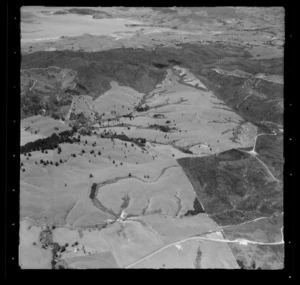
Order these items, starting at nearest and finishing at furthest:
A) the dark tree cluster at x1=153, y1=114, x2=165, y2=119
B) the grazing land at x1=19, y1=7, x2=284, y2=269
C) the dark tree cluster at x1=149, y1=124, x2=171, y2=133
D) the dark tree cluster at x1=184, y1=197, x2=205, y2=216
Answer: the grazing land at x1=19, y1=7, x2=284, y2=269, the dark tree cluster at x1=184, y1=197, x2=205, y2=216, the dark tree cluster at x1=149, y1=124, x2=171, y2=133, the dark tree cluster at x1=153, y1=114, x2=165, y2=119

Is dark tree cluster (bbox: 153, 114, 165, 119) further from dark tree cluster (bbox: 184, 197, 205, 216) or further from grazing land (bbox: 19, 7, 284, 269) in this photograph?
dark tree cluster (bbox: 184, 197, 205, 216)

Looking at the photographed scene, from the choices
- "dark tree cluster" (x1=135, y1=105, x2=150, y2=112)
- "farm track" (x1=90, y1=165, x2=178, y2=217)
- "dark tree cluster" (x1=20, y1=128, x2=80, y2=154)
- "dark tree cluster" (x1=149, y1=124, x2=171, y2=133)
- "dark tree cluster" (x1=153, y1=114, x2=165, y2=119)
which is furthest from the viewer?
"dark tree cluster" (x1=135, y1=105, x2=150, y2=112)

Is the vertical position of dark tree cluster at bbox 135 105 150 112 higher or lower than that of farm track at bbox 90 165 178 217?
higher

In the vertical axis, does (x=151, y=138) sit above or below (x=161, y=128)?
below

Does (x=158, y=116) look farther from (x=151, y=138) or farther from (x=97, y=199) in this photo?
(x=97, y=199)

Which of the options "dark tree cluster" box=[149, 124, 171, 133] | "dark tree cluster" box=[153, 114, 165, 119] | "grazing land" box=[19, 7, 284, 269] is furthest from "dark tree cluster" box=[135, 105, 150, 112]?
"dark tree cluster" box=[149, 124, 171, 133]

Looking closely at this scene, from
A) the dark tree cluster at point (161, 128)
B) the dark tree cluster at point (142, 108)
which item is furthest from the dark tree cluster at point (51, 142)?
the dark tree cluster at point (161, 128)

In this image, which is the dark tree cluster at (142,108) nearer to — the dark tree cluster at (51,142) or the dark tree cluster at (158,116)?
the dark tree cluster at (158,116)

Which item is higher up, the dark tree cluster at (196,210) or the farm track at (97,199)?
the farm track at (97,199)

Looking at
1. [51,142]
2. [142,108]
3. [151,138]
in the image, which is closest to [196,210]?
[151,138]

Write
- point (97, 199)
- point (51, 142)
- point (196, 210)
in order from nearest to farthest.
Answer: point (97, 199), point (196, 210), point (51, 142)
